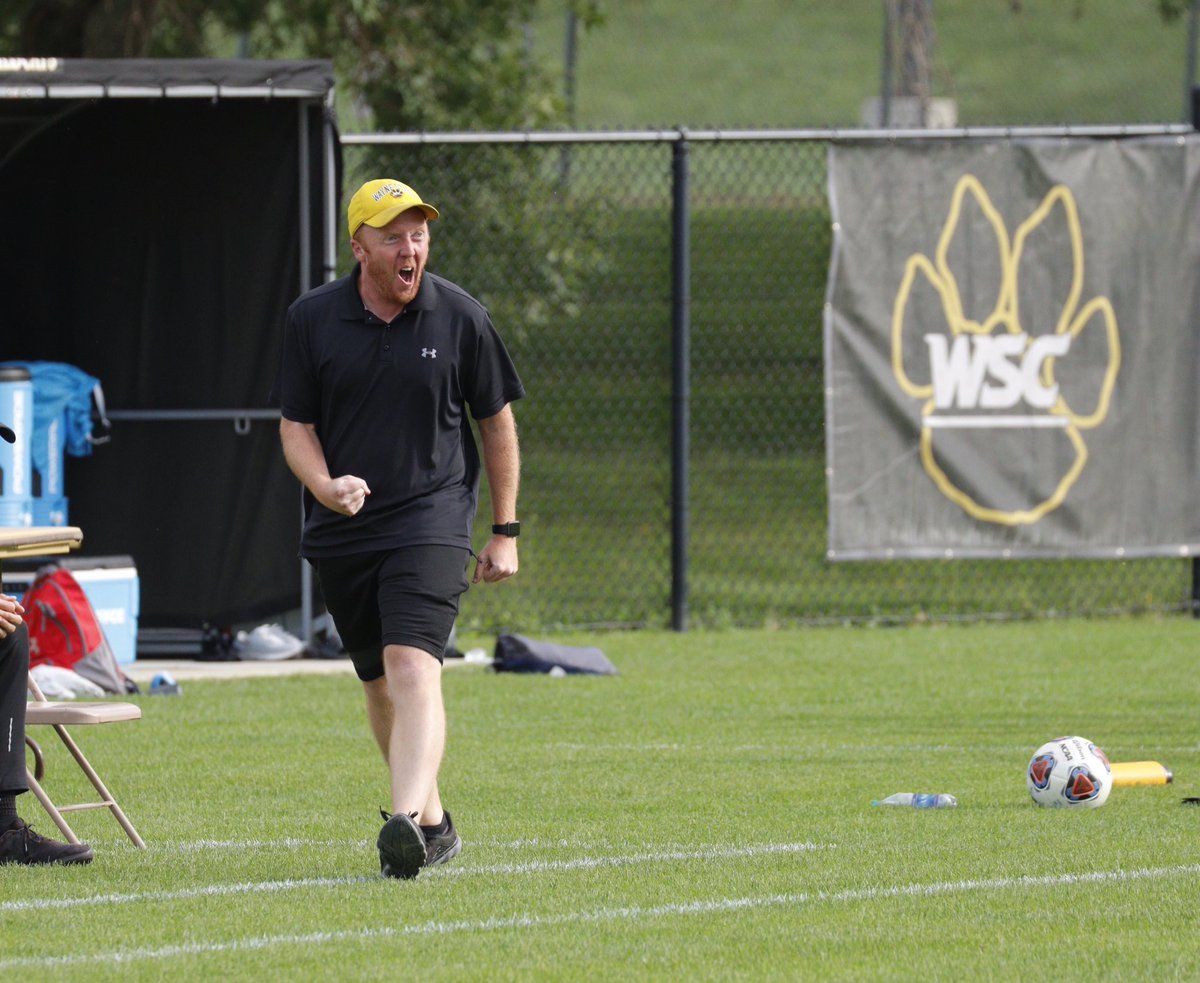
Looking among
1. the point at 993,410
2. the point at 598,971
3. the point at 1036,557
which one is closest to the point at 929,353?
the point at 993,410

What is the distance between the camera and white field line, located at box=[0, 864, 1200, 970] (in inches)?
185

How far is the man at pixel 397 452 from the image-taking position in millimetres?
5680

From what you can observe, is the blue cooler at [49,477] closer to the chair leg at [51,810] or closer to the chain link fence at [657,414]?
the chain link fence at [657,414]

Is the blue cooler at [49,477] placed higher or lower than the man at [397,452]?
lower

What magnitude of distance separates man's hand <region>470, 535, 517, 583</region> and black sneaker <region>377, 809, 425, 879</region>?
782 mm

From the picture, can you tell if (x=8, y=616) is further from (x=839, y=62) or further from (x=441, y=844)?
(x=839, y=62)

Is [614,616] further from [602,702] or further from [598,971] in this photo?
[598,971]

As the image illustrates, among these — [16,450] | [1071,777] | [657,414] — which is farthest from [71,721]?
[657,414]

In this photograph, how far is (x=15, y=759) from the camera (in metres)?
5.85

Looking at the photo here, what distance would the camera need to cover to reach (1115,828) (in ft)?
20.7

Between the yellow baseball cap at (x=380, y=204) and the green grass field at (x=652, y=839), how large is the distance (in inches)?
71.5

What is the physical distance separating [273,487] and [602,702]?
9.54ft

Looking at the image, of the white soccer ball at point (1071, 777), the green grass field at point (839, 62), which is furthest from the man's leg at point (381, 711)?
the green grass field at point (839, 62)

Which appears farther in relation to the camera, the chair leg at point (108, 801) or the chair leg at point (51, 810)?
the chair leg at point (108, 801)
